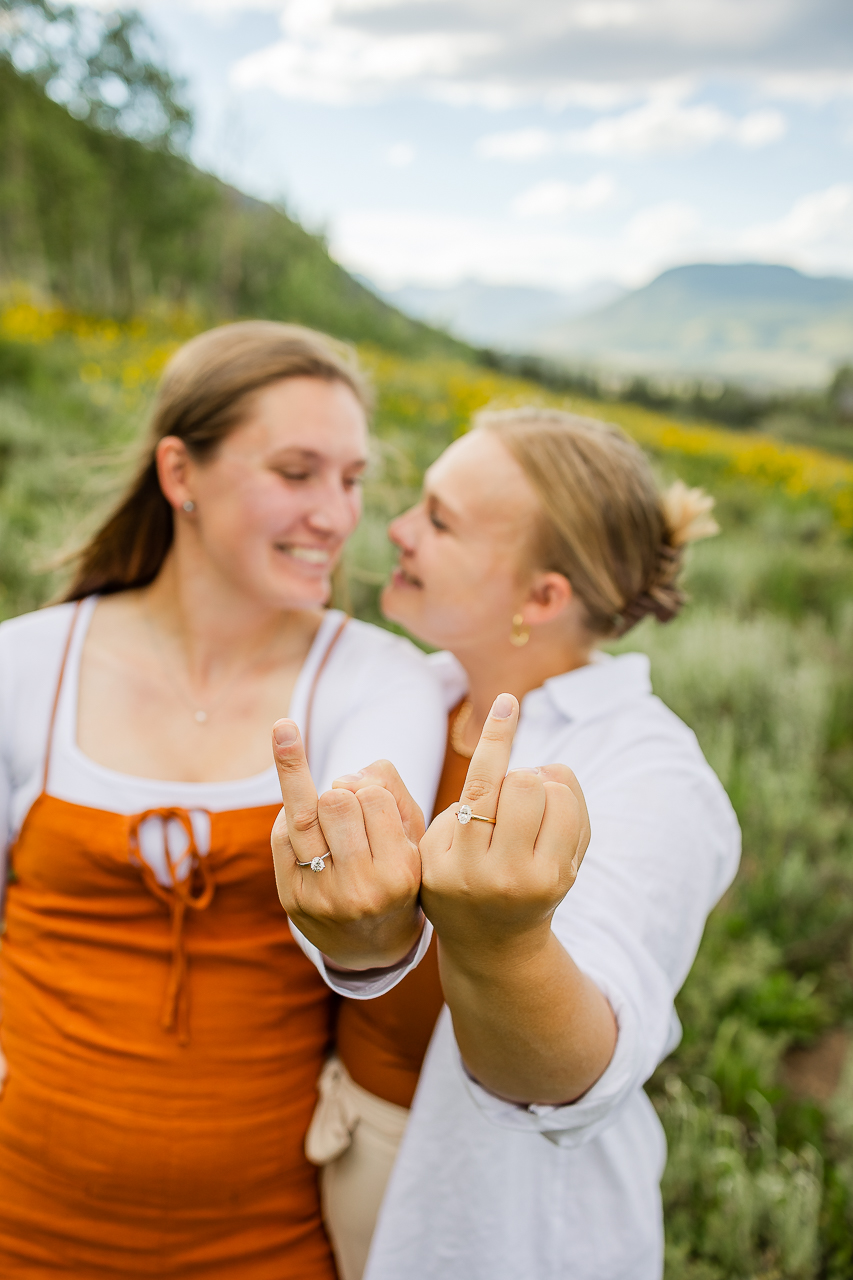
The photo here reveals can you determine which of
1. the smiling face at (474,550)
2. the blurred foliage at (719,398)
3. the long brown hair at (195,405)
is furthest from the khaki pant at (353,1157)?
the blurred foliage at (719,398)

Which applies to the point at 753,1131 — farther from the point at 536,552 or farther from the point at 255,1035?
the point at 536,552

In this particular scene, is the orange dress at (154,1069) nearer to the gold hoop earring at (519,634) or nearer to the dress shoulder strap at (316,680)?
the dress shoulder strap at (316,680)

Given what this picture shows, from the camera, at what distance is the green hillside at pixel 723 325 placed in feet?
315

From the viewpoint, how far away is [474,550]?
165 cm

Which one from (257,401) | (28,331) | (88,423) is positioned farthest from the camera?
(28,331)

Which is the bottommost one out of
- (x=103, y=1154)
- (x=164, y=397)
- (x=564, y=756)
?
(x=103, y=1154)

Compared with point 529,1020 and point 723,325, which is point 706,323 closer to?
point 723,325

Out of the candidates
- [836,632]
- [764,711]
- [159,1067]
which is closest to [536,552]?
[159,1067]

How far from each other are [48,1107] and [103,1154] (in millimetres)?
139

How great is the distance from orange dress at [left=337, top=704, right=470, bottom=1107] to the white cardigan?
16 cm

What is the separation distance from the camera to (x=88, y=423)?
6.56 meters

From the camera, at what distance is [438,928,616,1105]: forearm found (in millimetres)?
835

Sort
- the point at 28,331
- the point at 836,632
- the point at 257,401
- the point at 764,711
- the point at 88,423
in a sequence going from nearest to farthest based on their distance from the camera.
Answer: the point at 257,401 < the point at 764,711 < the point at 836,632 < the point at 88,423 < the point at 28,331

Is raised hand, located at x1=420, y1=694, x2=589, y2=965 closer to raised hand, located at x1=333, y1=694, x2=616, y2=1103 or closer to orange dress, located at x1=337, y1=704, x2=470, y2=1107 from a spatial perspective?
raised hand, located at x1=333, y1=694, x2=616, y2=1103
